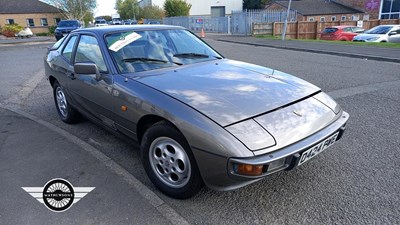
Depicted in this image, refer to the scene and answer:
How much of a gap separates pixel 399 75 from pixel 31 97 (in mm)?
9114

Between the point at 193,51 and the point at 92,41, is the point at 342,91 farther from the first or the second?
the point at 92,41

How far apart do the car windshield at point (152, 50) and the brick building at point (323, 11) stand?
41.4 m

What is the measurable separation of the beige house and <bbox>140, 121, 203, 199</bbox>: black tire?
192ft

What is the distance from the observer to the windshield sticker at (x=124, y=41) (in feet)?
10.8

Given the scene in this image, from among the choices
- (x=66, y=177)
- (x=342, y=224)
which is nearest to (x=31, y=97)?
(x=66, y=177)

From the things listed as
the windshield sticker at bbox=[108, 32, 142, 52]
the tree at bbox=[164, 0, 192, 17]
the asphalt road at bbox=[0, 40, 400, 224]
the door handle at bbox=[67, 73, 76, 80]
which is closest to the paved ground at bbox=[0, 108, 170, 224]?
the asphalt road at bbox=[0, 40, 400, 224]

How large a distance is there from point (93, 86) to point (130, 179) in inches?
48.0

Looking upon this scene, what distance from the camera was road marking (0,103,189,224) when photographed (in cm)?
238

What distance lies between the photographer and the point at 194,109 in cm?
230

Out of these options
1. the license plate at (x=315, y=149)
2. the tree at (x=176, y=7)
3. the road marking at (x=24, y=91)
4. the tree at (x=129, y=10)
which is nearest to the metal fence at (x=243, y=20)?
the tree at (x=176, y=7)

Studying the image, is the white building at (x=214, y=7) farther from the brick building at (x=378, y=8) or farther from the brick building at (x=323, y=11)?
the brick building at (x=378, y=8)

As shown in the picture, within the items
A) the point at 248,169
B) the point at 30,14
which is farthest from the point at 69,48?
the point at 30,14

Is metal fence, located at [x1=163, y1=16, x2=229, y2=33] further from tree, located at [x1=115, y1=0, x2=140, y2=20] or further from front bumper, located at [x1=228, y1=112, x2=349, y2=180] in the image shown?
tree, located at [x1=115, y1=0, x2=140, y2=20]
